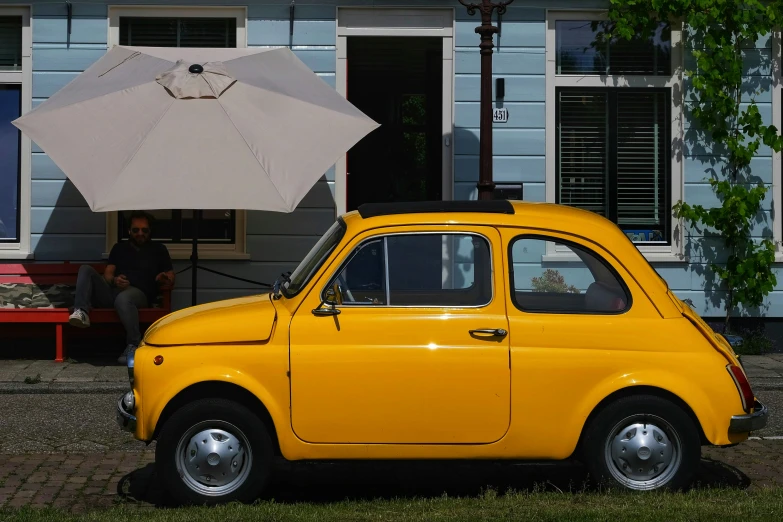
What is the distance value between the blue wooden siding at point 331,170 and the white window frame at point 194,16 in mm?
74

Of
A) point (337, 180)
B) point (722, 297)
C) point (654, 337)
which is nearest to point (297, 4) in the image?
point (337, 180)

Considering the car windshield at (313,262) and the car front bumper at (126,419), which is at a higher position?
the car windshield at (313,262)

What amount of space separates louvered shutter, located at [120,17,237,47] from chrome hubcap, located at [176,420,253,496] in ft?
24.9

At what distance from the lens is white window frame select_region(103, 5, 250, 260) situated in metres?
12.7

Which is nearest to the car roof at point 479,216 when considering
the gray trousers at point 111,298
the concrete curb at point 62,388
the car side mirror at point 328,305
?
the car side mirror at point 328,305

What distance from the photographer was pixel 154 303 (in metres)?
12.2

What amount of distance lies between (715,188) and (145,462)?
7.72 m

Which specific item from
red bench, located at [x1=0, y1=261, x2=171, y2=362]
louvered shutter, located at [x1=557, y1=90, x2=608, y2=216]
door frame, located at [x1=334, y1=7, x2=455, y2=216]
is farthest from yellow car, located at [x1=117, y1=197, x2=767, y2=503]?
louvered shutter, located at [x1=557, y1=90, x2=608, y2=216]

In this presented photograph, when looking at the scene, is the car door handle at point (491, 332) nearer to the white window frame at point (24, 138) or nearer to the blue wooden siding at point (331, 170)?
the blue wooden siding at point (331, 170)

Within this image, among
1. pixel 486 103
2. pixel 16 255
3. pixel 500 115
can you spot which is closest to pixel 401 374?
pixel 486 103

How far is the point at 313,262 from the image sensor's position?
6.60 m

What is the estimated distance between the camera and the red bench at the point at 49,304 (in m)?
11.6

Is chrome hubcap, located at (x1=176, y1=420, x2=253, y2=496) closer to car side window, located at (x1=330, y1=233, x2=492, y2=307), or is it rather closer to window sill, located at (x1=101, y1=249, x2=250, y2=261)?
car side window, located at (x1=330, y1=233, x2=492, y2=307)

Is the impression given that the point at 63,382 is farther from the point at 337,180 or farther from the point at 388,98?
the point at 388,98
